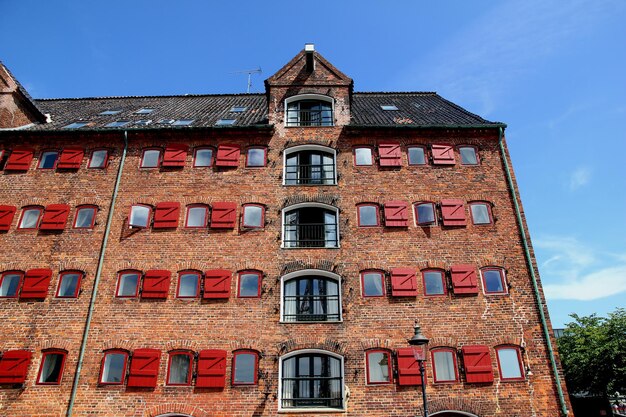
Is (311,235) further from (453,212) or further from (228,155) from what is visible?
(453,212)

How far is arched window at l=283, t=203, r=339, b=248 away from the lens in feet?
59.8

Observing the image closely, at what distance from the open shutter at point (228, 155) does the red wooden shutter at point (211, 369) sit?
8.13 meters

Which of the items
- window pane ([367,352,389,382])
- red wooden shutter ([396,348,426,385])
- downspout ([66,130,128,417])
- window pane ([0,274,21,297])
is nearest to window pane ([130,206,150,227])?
downspout ([66,130,128,417])

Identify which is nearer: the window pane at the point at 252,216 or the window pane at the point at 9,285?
the window pane at the point at 9,285

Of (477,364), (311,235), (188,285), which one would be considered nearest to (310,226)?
(311,235)

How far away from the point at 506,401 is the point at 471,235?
631cm

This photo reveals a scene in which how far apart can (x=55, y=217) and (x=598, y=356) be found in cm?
3325

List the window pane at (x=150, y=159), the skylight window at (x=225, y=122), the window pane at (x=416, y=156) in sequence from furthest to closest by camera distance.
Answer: the skylight window at (x=225, y=122) → the window pane at (x=150, y=159) → the window pane at (x=416, y=156)

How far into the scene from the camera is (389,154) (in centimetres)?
1997

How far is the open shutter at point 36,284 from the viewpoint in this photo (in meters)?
17.0

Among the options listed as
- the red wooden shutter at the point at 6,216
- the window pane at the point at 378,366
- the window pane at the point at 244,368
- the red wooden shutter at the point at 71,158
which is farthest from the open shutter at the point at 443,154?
the red wooden shutter at the point at 6,216

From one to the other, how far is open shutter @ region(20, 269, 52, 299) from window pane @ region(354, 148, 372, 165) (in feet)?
44.6

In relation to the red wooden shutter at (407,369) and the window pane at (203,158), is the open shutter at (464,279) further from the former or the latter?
the window pane at (203,158)

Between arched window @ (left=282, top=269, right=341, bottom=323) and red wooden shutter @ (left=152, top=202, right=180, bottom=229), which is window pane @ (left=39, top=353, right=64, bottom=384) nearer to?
red wooden shutter @ (left=152, top=202, right=180, bottom=229)
